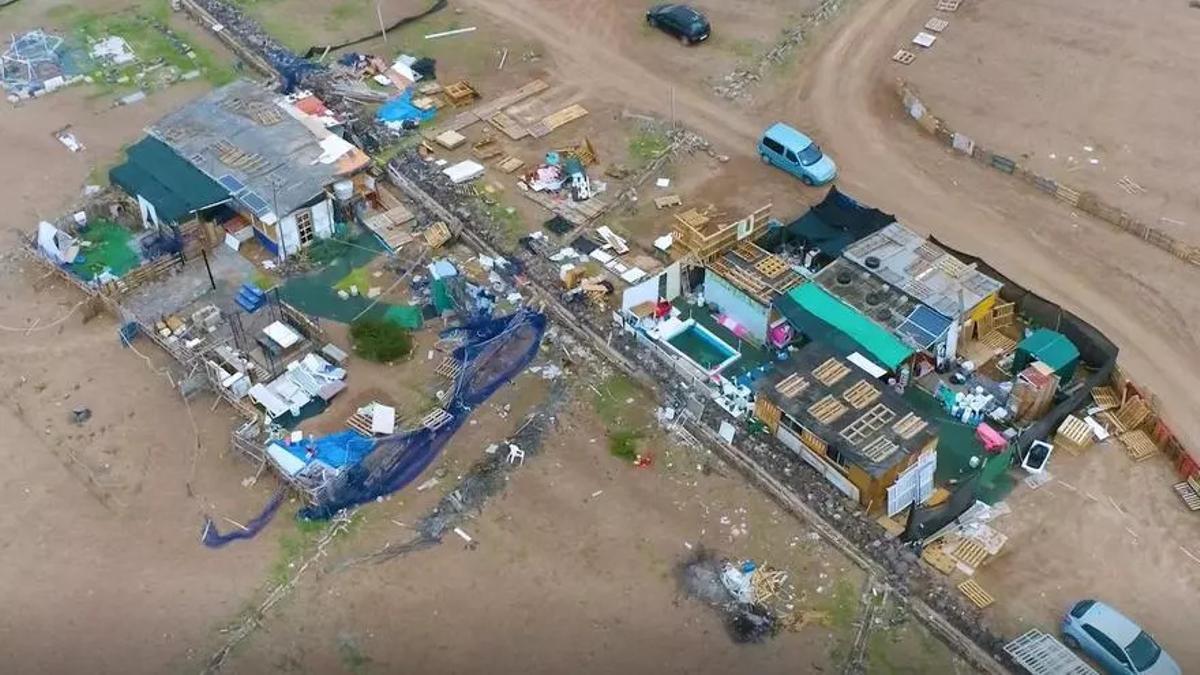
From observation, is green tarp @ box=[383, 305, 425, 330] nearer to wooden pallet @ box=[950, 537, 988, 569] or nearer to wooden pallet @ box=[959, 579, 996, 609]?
wooden pallet @ box=[950, 537, 988, 569]

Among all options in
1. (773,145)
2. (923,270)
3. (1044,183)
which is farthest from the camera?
(773,145)

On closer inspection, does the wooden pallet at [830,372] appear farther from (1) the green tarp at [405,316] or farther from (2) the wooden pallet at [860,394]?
(1) the green tarp at [405,316]

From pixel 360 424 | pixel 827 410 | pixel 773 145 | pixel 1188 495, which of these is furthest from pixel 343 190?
pixel 1188 495

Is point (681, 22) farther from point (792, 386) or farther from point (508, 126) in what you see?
point (792, 386)

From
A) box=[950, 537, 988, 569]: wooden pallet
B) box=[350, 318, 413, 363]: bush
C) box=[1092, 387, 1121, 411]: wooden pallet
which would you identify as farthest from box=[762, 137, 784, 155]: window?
box=[950, 537, 988, 569]: wooden pallet

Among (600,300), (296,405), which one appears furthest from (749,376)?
(296,405)

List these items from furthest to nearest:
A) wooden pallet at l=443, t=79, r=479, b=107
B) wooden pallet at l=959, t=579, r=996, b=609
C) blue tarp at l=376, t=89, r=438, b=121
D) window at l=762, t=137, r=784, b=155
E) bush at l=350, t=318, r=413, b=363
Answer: wooden pallet at l=443, t=79, r=479, b=107
blue tarp at l=376, t=89, r=438, b=121
window at l=762, t=137, r=784, b=155
bush at l=350, t=318, r=413, b=363
wooden pallet at l=959, t=579, r=996, b=609


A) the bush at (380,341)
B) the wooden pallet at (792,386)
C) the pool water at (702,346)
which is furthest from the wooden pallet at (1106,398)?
the bush at (380,341)

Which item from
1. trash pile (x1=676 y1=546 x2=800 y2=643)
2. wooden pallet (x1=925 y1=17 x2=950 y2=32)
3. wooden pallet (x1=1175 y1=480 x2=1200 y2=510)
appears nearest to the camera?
trash pile (x1=676 y1=546 x2=800 y2=643)
